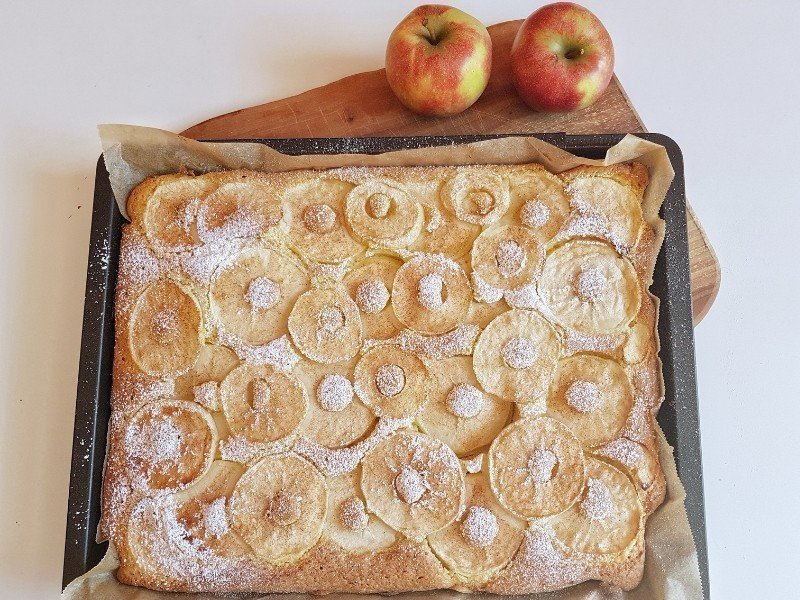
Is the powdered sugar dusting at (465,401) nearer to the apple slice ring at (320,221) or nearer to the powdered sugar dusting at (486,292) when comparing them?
Result: the powdered sugar dusting at (486,292)

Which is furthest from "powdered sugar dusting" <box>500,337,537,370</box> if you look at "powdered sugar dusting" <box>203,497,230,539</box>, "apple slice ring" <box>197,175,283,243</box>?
"powdered sugar dusting" <box>203,497,230,539</box>

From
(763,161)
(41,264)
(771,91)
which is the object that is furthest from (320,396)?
(771,91)

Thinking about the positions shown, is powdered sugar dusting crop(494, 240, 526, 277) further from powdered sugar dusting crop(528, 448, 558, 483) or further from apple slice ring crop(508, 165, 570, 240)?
powdered sugar dusting crop(528, 448, 558, 483)

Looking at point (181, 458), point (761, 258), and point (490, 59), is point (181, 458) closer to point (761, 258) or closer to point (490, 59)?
point (490, 59)

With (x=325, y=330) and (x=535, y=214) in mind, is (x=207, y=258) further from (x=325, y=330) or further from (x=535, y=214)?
(x=535, y=214)

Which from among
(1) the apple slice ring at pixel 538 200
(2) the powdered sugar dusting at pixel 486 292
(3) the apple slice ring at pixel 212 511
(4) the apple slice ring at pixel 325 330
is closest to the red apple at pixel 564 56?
(1) the apple slice ring at pixel 538 200

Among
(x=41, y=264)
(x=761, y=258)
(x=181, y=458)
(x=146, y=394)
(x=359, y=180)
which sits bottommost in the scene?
(x=181, y=458)
